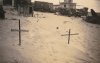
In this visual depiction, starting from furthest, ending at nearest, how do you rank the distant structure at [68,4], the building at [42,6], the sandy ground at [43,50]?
the distant structure at [68,4] → the building at [42,6] → the sandy ground at [43,50]

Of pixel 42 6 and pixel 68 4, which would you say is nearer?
pixel 42 6

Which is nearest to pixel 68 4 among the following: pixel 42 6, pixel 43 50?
pixel 42 6

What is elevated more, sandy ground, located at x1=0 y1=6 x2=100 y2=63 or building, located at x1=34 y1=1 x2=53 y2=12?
building, located at x1=34 y1=1 x2=53 y2=12

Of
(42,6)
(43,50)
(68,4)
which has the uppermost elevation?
(68,4)

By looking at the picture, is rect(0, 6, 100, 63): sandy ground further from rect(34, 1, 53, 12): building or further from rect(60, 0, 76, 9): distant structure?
rect(60, 0, 76, 9): distant structure

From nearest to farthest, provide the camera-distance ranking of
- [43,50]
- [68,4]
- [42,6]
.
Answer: [43,50], [42,6], [68,4]

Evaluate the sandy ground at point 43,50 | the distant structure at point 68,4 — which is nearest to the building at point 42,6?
the distant structure at point 68,4

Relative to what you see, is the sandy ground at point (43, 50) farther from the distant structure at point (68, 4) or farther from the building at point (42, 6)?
the distant structure at point (68, 4)

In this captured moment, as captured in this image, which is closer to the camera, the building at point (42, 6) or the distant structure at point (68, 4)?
the building at point (42, 6)

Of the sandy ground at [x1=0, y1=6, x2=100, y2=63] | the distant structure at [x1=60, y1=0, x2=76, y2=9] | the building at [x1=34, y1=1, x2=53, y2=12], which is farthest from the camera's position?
the distant structure at [x1=60, y1=0, x2=76, y2=9]

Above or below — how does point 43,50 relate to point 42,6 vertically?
below

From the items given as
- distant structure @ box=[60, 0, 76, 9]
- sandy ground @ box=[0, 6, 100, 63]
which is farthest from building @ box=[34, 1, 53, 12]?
sandy ground @ box=[0, 6, 100, 63]

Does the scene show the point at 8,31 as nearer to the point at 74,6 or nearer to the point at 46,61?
the point at 46,61

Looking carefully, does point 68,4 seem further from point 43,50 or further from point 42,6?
point 43,50
